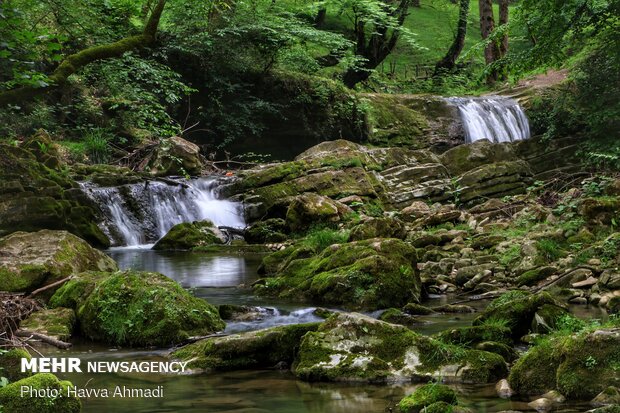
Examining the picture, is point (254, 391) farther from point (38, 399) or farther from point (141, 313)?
point (141, 313)

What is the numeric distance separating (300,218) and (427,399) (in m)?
11.9

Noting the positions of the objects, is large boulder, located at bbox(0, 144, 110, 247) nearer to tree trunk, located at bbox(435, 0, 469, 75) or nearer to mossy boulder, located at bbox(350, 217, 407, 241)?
mossy boulder, located at bbox(350, 217, 407, 241)

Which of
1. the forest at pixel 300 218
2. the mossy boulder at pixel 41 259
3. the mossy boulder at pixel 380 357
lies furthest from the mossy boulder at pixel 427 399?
the mossy boulder at pixel 41 259

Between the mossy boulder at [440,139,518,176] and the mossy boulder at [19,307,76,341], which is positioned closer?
the mossy boulder at [19,307,76,341]

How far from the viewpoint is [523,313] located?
24.9ft

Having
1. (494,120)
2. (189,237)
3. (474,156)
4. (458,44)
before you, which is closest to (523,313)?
(189,237)

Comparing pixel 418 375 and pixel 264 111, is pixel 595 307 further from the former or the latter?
pixel 264 111

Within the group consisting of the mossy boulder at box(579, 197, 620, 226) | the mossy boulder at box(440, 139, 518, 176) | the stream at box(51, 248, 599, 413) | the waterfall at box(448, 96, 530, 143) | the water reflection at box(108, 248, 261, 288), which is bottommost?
the water reflection at box(108, 248, 261, 288)

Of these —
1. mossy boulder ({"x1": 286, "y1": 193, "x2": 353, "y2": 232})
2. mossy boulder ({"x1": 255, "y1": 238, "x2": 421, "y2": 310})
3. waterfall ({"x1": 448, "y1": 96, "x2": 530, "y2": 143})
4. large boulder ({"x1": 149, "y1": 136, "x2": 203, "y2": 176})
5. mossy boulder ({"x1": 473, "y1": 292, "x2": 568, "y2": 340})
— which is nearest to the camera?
mossy boulder ({"x1": 473, "y1": 292, "x2": 568, "y2": 340})

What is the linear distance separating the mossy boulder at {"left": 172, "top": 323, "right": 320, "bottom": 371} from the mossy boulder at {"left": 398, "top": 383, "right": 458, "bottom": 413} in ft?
6.43

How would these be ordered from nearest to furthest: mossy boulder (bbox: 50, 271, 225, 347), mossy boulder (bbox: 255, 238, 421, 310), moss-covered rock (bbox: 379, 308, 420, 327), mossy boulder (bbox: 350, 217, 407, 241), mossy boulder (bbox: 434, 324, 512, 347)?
mossy boulder (bbox: 434, 324, 512, 347) < mossy boulder (bbox: 50, 271, 225, 347) < moss-covered rock (bbox: 379, 308, 420, 327) < mossy boulder (bbox: 255, 238, 421, 310) < mossy boulder (bbox: 350, 217, 407, 241)

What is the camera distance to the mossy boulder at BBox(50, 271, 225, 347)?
7.88 meters

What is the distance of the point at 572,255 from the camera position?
1148 centimetres

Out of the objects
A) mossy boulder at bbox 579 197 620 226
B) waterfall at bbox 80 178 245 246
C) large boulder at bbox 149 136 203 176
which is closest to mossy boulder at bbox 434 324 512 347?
mossy boulder at bbox 579 197 620 226
